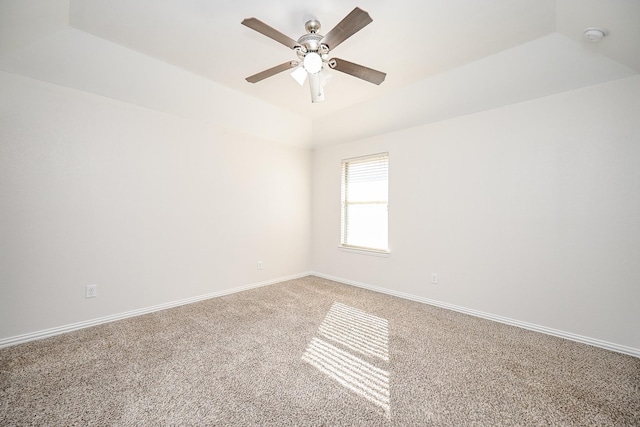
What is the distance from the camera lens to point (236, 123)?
12.0ft

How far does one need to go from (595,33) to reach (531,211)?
151cm

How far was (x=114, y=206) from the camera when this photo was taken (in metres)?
2.79

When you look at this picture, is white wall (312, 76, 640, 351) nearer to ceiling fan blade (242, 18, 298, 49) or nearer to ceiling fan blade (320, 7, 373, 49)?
ceiling fan blade (320, 7, 373, 49)

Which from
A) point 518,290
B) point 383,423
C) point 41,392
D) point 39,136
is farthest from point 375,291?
point 39,136

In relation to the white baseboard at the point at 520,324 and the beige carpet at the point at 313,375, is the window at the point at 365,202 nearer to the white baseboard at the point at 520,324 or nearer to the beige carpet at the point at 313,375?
the white baseboard at the point at 520,324

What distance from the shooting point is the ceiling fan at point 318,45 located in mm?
1670

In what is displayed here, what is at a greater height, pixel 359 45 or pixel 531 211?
pixel 359 45

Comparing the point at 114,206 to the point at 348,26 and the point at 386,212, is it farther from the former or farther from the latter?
the point at 386,212

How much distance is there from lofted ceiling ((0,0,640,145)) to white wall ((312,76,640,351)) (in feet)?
0.93

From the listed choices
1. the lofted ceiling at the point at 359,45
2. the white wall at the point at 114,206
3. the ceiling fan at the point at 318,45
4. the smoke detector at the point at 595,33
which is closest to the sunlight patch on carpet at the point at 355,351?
the white wall at the point at 114,206

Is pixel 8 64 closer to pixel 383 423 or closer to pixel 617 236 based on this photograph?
pixel 383 423

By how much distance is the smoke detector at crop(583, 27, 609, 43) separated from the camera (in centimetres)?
183

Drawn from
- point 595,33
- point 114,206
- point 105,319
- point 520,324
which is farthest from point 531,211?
point 105,319

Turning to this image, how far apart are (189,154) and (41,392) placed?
2512mm
